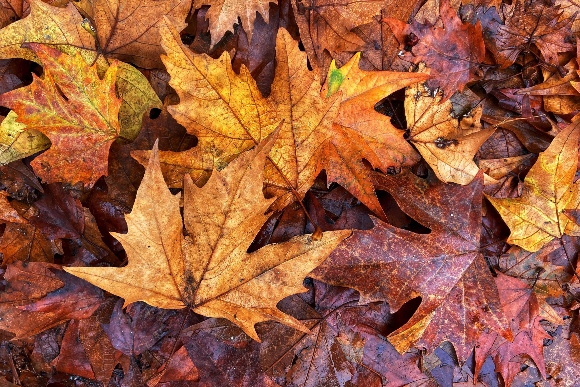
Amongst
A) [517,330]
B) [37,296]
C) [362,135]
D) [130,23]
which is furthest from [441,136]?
[37,296]

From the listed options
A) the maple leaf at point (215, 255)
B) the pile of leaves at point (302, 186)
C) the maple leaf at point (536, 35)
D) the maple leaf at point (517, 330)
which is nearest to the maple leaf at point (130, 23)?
the pile of leaves at point (302, 186)

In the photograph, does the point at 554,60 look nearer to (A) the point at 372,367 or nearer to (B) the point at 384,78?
(B) the point at 384,78

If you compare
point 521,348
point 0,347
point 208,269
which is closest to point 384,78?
point 208,269

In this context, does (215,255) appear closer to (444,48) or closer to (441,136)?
(441,136)

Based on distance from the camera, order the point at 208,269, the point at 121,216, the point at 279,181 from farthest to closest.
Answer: the point at 121,216
the point at 279,181
the point at 208,269

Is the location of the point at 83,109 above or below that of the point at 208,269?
above

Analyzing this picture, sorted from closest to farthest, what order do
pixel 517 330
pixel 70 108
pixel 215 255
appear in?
pixel 215 255 < pixel 70 108 < pixel 517 330
